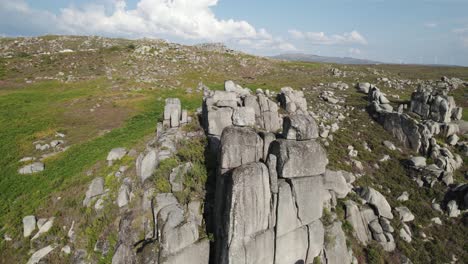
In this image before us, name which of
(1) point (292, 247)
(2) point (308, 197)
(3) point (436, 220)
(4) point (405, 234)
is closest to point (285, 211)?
(2) point (308, 197)

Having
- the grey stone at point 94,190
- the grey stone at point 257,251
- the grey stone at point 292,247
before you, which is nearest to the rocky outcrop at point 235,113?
the grey stone at point 257,251

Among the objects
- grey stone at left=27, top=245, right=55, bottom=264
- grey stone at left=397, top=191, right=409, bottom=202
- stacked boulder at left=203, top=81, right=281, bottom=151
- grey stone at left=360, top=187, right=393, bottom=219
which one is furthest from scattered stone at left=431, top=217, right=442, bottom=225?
grey stone at left=27, top=245, right=55, bottom=264

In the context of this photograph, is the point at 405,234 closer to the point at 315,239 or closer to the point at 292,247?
the point at 315,239

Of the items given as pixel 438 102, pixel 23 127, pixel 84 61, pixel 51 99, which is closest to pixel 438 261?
pixel 438 102

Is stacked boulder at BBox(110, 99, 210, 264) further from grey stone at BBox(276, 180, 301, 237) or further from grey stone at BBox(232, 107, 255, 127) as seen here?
grey stone at BBox(232, 107, 255, 127)

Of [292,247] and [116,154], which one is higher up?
[116,154]
